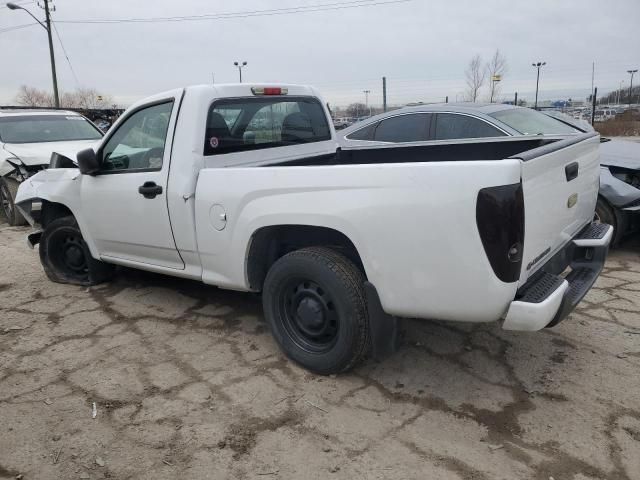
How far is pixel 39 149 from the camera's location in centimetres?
784

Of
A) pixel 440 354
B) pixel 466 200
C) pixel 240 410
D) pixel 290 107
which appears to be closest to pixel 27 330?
pixel 240 410

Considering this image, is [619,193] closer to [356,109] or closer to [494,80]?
[494,80]

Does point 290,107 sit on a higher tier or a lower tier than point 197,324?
higher

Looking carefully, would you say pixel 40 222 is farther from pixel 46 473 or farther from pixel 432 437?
pixel 432 437

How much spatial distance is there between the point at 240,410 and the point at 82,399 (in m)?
0.97

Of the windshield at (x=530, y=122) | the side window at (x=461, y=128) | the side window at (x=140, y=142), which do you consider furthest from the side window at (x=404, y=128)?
the side window at (x=140, y=142)

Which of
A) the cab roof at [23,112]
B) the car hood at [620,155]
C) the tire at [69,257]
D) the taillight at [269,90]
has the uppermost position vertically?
the taillight at [269,90]

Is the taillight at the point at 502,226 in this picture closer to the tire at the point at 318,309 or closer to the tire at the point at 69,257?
the tire at the point at 318,309

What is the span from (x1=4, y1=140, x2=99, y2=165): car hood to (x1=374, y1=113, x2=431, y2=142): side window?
398cm

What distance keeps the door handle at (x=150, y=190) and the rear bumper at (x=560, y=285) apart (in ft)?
8.07

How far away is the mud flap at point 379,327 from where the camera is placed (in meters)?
2.82

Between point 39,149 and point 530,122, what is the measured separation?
6.89 metres

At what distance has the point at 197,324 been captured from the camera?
163 inches

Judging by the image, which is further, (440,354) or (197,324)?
(197,324)
